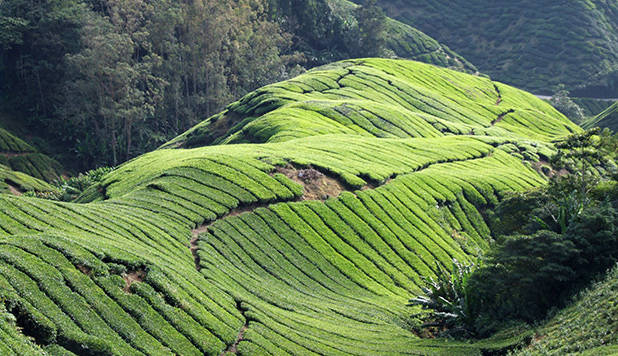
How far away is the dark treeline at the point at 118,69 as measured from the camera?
83875mm

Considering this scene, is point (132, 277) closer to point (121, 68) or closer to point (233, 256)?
point (233, 256)

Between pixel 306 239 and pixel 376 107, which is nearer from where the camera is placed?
pixel 306 239

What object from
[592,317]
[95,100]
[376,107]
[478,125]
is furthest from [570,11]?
[592,317]

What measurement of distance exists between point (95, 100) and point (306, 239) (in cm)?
6241

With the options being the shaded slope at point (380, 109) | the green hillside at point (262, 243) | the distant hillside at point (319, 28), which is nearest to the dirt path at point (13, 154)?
the shaded slope at point (380, 109)

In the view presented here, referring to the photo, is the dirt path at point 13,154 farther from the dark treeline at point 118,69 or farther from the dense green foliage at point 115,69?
the dense green foliage at point 115,69

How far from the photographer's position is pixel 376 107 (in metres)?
Answer: 67.5

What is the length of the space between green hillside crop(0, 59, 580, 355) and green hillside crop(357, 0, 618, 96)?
104m

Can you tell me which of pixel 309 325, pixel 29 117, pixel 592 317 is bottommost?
pixel 29 117

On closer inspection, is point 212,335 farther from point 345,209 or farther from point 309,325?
point 345,209

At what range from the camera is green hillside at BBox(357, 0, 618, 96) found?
154 meters

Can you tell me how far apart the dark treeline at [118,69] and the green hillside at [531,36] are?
3437 inches

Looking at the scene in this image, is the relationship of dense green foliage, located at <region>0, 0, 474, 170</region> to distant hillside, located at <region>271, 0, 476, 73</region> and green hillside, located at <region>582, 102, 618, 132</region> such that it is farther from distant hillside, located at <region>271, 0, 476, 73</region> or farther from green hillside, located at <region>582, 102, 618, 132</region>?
green hillside, located at <region>582, 102, 618, 132</region>

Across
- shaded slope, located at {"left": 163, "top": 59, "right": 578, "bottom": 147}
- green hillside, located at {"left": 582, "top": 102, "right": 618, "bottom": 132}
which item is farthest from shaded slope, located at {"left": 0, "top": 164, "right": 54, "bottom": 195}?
green hillside, located at {"left": 582, "top": 102, "right": 618, "bottom": 132}
